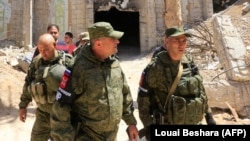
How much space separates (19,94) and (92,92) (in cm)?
534

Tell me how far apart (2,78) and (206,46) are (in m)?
6.19

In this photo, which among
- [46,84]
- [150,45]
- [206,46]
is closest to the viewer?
[46,84]

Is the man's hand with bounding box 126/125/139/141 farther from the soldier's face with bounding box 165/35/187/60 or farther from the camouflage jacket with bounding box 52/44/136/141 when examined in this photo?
the soldier's face with bounding box 165/35/187/60

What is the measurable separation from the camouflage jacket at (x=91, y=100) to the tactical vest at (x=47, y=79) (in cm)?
64

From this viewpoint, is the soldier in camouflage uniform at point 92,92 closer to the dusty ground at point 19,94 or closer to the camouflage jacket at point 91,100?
the camouflage jacket at point 91,100

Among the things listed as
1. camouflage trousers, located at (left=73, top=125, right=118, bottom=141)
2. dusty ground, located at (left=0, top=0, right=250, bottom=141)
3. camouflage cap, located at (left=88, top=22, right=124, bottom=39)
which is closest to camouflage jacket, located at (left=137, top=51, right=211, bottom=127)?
camouflage trousers, located at (left=73, top=125, right=118, bottom=141)

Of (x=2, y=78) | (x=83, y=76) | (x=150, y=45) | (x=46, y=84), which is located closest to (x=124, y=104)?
(x=83, y=76)

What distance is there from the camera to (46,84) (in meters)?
3.32

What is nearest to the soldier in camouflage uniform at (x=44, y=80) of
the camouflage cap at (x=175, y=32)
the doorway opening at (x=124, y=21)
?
the camouflage cap at (x=175, y=32)

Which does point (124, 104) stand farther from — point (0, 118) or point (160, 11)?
point (160, 11)

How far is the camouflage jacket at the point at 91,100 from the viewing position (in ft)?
8.30

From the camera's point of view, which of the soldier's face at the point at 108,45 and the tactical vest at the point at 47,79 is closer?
the soldier's face at the point at 108,45

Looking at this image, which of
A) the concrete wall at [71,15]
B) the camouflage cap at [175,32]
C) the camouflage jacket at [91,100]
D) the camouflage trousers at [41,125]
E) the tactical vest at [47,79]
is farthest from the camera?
the concrete wall at [71,15]

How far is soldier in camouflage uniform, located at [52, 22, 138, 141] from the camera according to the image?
100 inches
